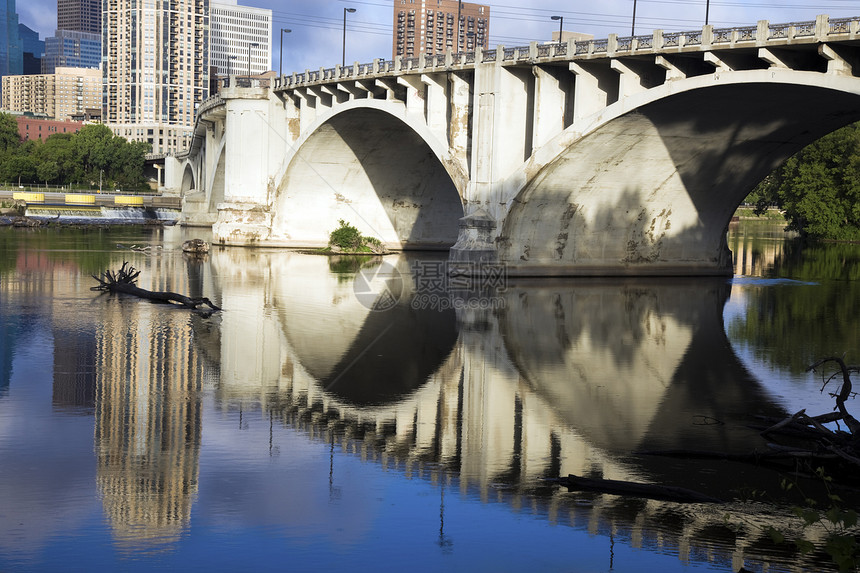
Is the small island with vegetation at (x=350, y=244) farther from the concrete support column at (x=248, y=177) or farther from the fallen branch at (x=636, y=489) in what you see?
the fallen branch at (x=636, y=489)

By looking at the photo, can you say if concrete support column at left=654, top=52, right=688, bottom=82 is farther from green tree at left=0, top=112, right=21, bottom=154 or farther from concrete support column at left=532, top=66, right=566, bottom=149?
green tree at left=0, top=112, right=21, bottom=154

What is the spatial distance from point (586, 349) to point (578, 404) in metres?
6.23

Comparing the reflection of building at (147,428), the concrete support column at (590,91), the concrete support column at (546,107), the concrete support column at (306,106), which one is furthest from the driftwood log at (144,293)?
the concrete support column at (306,106)

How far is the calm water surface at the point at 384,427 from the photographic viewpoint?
10211 mm

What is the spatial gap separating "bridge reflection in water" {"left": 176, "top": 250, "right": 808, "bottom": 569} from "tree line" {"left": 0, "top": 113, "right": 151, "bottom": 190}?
407 feet

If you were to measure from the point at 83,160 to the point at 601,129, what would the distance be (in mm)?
132631

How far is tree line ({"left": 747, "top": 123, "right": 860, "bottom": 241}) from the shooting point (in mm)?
67188

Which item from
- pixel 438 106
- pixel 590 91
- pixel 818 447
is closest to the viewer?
pixel 818 447

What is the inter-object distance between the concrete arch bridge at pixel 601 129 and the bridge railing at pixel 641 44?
5cm

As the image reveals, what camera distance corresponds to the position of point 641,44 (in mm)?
30719

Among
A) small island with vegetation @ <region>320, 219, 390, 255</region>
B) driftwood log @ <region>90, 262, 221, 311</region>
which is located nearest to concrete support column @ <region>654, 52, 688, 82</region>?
driftwood log @ <region>90, 262, 221, 311</region>

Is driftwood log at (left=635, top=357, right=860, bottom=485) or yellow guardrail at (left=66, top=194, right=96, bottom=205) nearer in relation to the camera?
driftwood log at (left=635, top=357, right=860, bottom=485)

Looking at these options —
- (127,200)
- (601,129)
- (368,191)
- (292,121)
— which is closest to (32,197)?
(127,200)

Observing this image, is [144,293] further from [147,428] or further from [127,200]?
[127,200]
